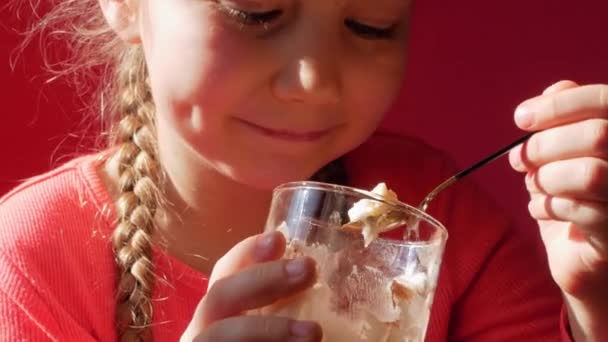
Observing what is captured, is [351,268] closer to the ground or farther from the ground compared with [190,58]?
closer to the ground

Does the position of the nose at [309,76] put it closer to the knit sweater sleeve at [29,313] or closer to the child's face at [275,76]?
the child's face at [275,76]

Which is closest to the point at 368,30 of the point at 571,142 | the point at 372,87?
the point at 372,87

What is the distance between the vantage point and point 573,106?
0.79m

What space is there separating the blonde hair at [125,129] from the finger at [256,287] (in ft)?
1.02

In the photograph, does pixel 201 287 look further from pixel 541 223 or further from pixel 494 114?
pixel 494 114

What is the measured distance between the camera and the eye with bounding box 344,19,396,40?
994 mm

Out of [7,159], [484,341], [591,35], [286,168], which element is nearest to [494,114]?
[591,35]

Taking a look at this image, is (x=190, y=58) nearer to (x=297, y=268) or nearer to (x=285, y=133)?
(x=285, y=133)

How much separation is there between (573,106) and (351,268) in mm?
240

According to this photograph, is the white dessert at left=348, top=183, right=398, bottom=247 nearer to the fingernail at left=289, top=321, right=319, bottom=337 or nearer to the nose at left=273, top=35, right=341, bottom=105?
the fingernail at left=289, top=321, right=319, bottom=337

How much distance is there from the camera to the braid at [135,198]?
3.55 ft

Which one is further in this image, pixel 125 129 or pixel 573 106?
pixel 125 129

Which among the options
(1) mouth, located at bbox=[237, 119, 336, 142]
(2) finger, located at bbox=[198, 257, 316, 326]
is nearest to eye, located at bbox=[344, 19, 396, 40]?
(1) mouth, located at bbox=[237, 119, 336, 142]

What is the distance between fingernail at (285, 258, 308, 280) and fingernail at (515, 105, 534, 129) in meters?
0.24
